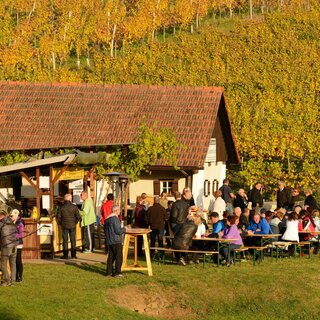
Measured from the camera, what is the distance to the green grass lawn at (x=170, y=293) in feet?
60.6

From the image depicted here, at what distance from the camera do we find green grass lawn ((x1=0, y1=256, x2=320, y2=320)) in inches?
728

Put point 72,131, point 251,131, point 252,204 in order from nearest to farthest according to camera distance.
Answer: point 252,204 → point 72,131 → point 251,131

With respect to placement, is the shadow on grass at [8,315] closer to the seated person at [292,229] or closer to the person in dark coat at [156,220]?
the person in dark coat at [156,220]

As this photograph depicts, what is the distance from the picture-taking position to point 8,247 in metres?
19.6

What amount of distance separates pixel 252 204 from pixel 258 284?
10422 mm

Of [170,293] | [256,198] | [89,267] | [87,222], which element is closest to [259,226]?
[87,222]

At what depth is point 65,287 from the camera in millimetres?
19516

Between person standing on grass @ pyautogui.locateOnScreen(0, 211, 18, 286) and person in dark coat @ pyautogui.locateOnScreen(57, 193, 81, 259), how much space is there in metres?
3.47

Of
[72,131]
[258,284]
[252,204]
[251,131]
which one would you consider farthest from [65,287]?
[251,131]

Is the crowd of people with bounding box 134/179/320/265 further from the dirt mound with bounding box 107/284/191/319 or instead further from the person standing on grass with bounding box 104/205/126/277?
the dirt mound with bounding box 107/284/191/319

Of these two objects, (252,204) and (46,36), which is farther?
(46,36)

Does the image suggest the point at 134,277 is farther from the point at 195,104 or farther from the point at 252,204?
the point at 195,104

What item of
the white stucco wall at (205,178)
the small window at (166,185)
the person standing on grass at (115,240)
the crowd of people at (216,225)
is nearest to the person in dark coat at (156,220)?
the crowd of people at (216,225)

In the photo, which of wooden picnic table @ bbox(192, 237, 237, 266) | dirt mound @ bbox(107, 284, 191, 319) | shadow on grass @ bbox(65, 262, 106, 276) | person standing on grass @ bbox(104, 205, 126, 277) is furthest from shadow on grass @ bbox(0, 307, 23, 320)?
wooden picnic table @ bbox(192, 237, 237, 266)
